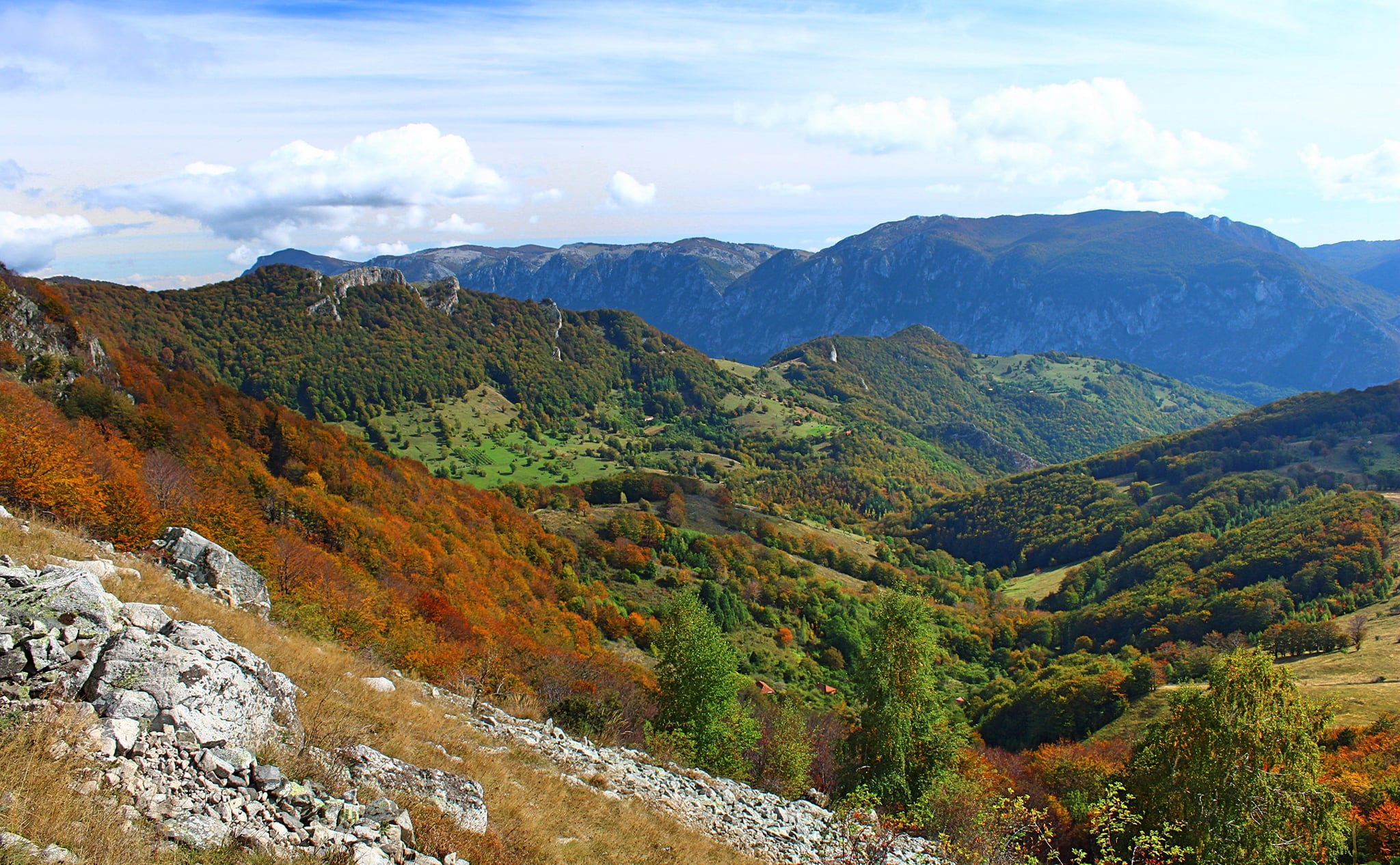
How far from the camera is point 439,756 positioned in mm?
15469

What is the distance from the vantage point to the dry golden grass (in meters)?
12.8

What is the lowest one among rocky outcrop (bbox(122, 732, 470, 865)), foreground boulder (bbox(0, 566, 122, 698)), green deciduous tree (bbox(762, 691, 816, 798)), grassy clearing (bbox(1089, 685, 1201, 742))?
grassy clearing (bbox(1089, 685, 1201, 742))

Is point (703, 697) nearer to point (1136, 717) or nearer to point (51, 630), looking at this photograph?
point (51, 630)

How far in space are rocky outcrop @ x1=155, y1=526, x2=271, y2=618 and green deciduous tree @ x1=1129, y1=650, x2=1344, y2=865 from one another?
101ft

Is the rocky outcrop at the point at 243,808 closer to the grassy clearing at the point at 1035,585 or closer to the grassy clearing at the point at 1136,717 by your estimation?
the grassy clearing at the point at 1136,717

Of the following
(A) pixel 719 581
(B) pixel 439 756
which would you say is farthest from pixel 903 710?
(A) pixel 719 581

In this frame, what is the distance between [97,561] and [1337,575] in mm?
149408

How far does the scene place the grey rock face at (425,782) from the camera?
41.4 feet

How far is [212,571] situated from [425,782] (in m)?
15.4

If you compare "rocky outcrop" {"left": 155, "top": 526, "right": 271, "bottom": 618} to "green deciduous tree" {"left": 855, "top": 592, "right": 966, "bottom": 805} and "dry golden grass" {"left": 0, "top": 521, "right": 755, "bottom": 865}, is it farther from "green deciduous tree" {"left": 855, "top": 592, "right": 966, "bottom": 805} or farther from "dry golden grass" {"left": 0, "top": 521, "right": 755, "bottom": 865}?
"green deciduous tree" {"left": 855, "top": 592, "right": 966, "bottom": 805}

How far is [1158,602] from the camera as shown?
388 ft

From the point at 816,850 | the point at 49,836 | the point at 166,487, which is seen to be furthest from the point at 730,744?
the point at 166,487

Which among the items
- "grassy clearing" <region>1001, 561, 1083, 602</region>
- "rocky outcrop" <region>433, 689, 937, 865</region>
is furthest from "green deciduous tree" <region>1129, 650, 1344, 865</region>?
"grassy clearing" <region>1001, 561, 1083, 602</region>

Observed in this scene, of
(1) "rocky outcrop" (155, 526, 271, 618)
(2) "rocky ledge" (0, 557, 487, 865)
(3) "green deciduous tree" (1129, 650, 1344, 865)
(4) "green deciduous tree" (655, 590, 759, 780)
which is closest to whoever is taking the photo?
(2) "rocky ledge" (0, 557, 487, 865)
